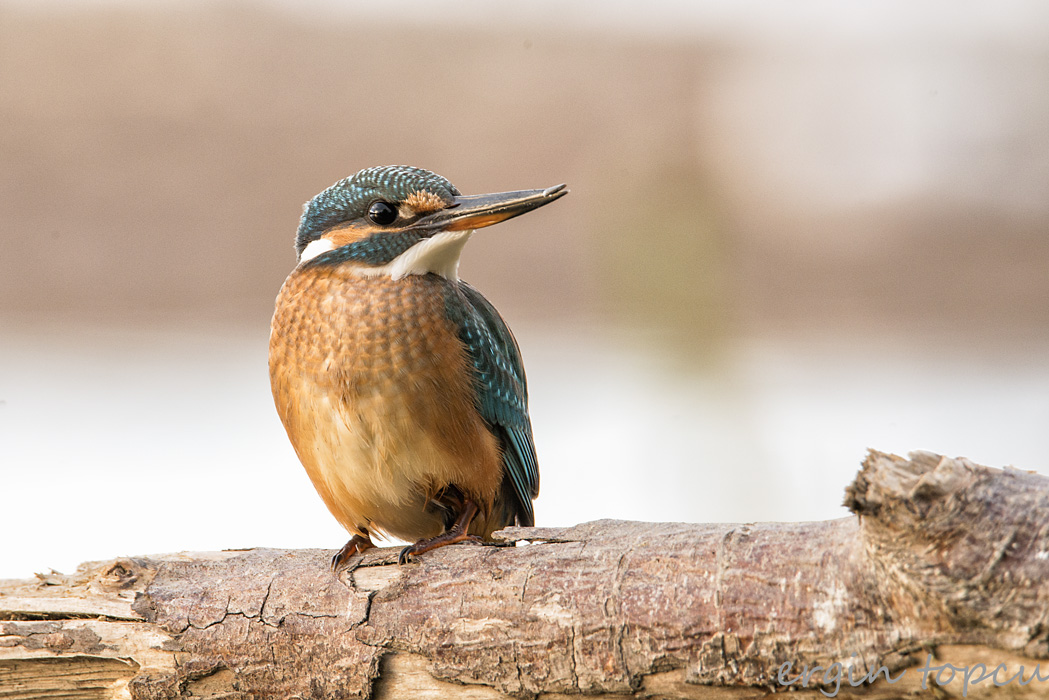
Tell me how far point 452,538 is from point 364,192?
103cm

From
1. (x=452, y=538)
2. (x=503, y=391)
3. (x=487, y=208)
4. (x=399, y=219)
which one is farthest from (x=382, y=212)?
(x=452, y=538)

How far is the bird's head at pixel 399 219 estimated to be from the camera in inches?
124

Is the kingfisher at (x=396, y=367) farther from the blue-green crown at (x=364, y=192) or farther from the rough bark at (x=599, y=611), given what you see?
the rough bark at (x=599, y=611)

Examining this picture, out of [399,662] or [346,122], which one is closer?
[399,662]

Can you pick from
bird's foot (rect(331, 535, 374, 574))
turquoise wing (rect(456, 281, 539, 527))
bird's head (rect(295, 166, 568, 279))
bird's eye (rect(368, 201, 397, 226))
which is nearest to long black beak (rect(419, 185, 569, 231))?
bird's head (rect(295, 166, 568, 279))

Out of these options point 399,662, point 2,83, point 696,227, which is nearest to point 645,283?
point 696,227

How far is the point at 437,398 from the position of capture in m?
3.10

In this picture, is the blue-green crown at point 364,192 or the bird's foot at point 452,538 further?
the blue-green crown at point 364,192

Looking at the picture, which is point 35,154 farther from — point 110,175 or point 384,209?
point 384,209

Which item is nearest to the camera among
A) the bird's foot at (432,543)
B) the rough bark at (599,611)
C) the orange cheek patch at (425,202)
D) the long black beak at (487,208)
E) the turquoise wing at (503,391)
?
the rough bark at (599,611)

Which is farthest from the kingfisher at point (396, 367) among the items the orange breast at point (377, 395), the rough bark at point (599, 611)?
the rough bark at point (599, 611)

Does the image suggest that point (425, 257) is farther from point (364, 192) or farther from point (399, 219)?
point (364, 192)

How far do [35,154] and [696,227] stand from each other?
518 cm

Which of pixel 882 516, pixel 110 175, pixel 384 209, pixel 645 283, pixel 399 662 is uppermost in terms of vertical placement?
pixel 110 175
